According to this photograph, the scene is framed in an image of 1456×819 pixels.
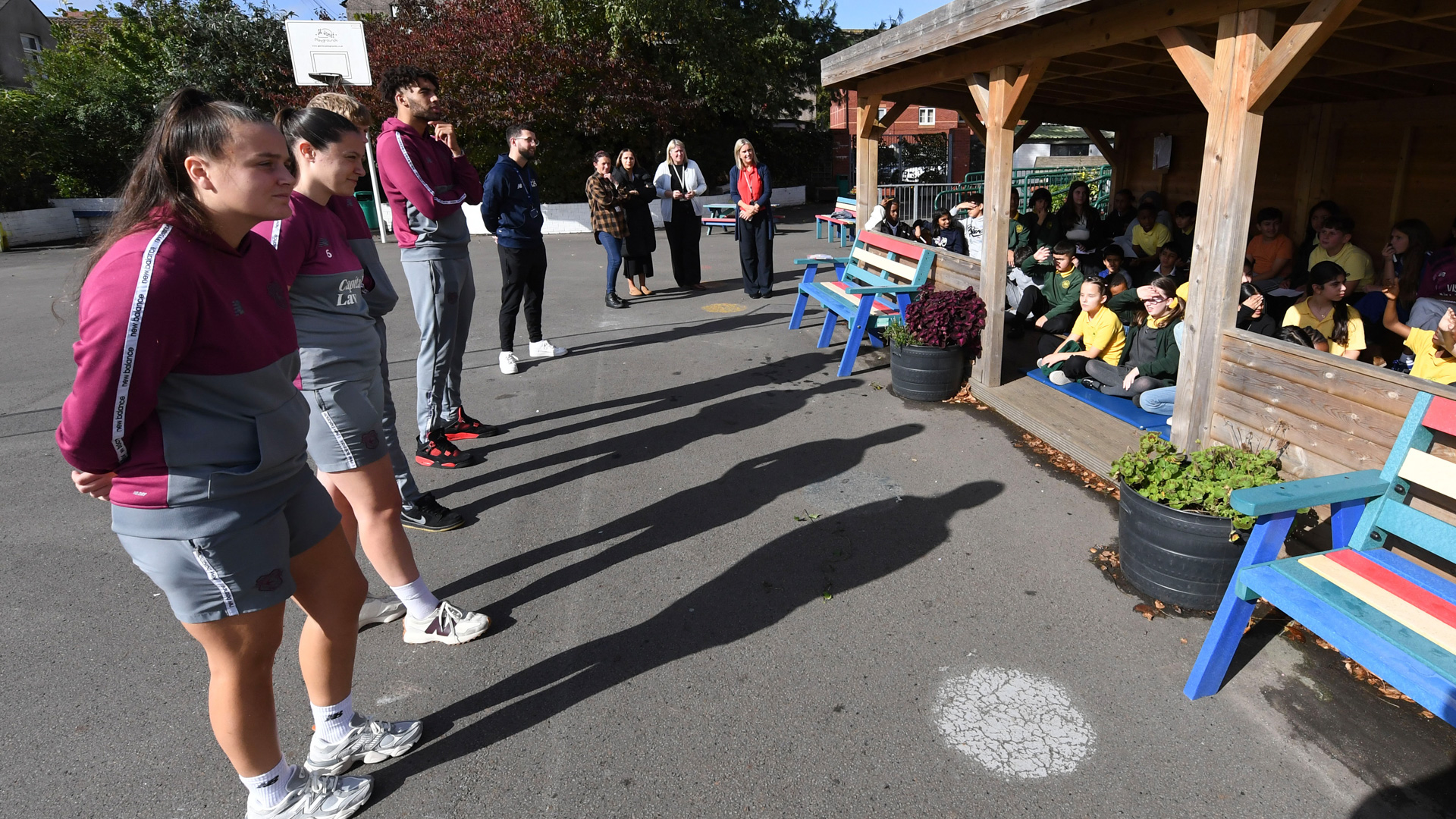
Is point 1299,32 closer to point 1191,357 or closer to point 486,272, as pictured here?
point 1191,357

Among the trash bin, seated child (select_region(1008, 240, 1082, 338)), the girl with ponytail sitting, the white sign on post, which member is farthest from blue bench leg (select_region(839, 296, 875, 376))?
the trash bin

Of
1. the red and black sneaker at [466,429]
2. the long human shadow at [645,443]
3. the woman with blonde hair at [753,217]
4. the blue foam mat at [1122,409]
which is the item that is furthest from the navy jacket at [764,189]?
the red and black sneaker at [466,429]

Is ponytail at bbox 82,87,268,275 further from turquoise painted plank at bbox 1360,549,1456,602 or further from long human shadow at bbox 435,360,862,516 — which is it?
turquoise painted plank at bbox 1360,549,1456,602

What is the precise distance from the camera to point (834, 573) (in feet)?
12.0

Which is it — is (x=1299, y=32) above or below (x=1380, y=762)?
above

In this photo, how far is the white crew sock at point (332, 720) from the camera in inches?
95.7

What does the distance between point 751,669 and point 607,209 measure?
7.17 m

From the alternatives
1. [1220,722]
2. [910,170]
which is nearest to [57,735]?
[1220,722]

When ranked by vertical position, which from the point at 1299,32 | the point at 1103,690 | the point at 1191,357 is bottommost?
the point at 1103,690

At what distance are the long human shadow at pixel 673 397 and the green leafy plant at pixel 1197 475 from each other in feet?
10.5

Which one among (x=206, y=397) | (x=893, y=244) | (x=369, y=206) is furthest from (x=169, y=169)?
(x=369, y=206)

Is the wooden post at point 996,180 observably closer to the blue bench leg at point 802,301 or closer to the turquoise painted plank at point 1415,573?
the blue bench leg at point 802,301

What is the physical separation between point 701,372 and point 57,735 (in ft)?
16.1

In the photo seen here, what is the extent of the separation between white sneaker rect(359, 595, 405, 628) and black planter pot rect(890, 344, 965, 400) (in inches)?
153
